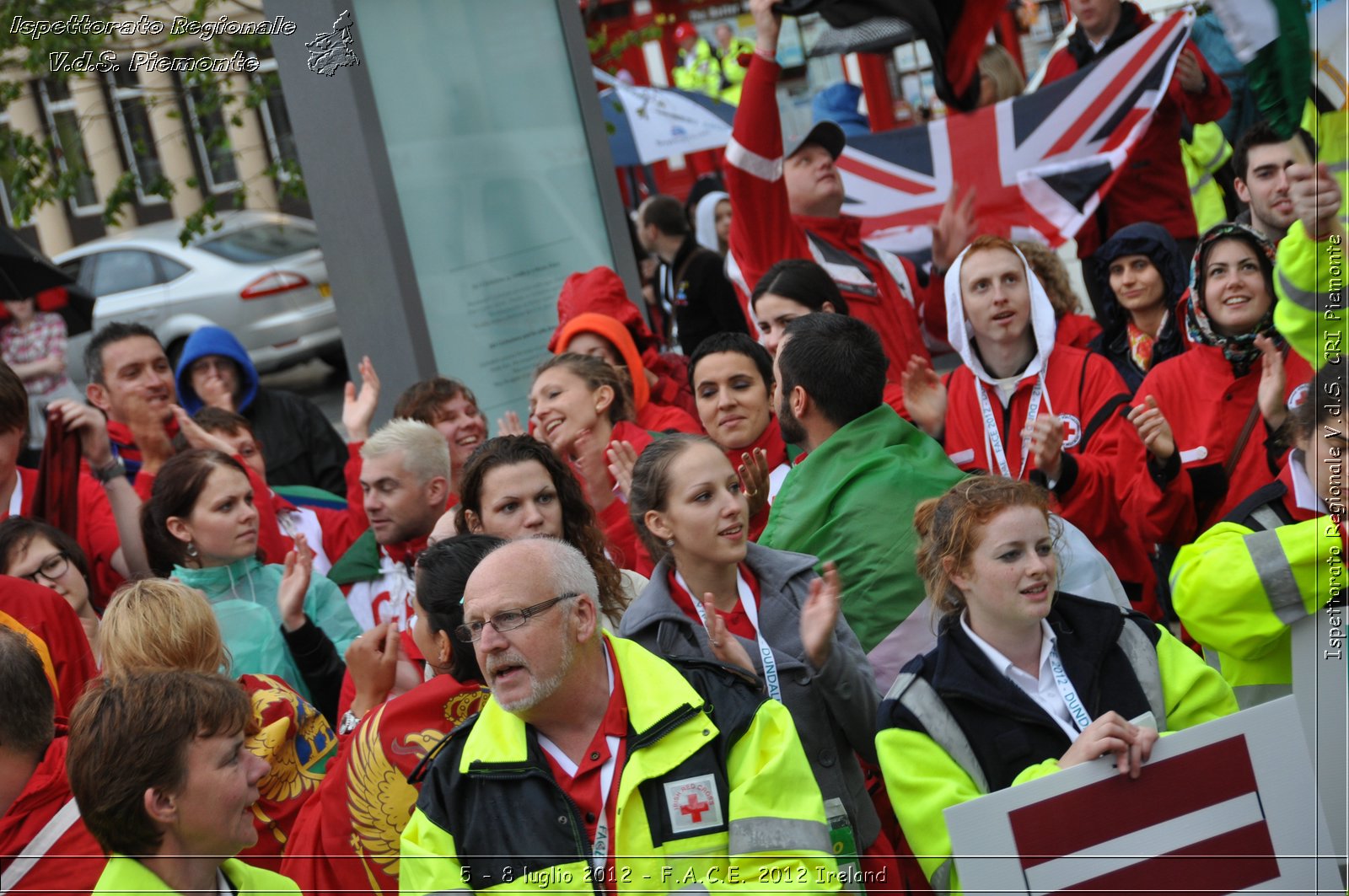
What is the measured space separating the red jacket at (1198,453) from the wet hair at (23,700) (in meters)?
3.06

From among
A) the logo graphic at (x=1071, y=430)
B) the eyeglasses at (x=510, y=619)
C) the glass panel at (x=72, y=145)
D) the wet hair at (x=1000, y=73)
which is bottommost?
the logo graphic at (x=1071, y=430)

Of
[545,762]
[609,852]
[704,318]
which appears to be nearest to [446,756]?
[545,762]

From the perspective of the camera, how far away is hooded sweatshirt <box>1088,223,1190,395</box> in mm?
5754

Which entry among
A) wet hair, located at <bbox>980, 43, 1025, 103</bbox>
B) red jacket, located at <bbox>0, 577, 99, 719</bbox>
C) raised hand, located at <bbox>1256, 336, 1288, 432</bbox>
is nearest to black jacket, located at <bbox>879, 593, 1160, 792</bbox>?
raised hand, located at <bbox>1256, 336, 1288, 432</bbox>

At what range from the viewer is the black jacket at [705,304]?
815 centimetres

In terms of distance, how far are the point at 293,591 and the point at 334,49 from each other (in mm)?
2899

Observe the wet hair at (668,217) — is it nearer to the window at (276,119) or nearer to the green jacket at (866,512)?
the window at (276,119)

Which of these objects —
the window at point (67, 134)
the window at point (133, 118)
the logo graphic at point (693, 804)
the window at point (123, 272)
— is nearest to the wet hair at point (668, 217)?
the window at point (133, 118)

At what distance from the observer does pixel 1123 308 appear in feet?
20.4

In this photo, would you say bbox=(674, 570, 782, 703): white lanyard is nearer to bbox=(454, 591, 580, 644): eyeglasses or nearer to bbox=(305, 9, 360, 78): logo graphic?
bbox=(454, 591, 580, 644): eyeglasses

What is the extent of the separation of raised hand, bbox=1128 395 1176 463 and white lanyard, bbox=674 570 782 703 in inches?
50.7

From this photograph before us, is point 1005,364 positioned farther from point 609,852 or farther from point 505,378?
point 505,378

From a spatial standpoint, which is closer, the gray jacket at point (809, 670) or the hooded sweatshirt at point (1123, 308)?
the gray jacket at point (809, 670)

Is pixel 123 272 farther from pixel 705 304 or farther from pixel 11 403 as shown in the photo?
pixel 11 403
